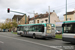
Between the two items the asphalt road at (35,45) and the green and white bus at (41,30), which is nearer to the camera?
the asphalt road at (35,45)

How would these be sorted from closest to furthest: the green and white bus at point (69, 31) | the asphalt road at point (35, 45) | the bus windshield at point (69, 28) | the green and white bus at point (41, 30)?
1. the asphalt road at point (35, 45)
2. the green and white bus at point (69, 31)
3. the bus windshield at point (69, 28)
4. the green and white bus at point (41, 30)

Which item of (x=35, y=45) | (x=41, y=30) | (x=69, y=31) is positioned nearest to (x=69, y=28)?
(x=69, y=31)

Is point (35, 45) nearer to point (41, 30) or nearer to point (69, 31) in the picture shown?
point (69, 31)

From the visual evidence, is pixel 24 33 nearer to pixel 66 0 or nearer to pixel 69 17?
pixel 66 0

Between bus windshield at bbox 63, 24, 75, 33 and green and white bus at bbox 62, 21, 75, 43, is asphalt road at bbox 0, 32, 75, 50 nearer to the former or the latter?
green and white bus at bbox 62, 21, 75, 43

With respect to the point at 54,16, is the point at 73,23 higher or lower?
lower

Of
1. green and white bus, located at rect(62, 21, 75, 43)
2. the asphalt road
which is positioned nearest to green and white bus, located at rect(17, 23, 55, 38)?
the asphalt road

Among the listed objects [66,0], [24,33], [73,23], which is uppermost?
[66,0]

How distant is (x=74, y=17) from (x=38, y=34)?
2133cm

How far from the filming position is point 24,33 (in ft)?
70.8

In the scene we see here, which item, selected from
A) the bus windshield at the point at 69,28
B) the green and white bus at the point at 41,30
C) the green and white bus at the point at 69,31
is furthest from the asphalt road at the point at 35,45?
the green and white bus at the point at 41,30

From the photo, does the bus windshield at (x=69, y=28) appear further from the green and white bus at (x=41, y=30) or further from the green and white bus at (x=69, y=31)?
the green and white bus at (x=41, y=30)

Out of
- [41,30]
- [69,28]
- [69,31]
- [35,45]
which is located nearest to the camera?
[35,45]

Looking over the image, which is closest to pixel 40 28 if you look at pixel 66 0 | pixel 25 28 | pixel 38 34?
pixel 38 34
